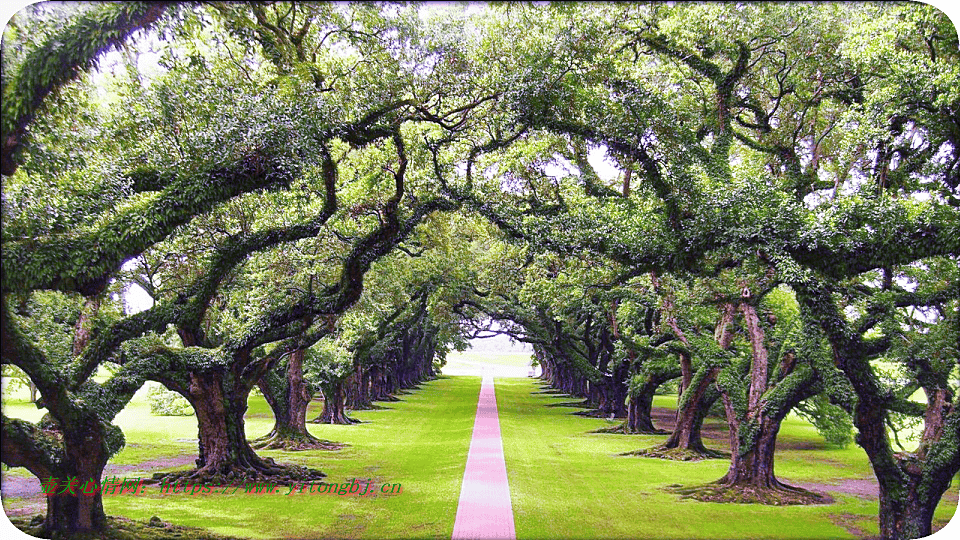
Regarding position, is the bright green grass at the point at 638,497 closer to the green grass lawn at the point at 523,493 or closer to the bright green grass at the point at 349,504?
the green grass lawn at the point at 523,493

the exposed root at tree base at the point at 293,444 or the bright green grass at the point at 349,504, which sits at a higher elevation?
the bright green grass at the point at 349,504

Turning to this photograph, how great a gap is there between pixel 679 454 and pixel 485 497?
8.62 meters

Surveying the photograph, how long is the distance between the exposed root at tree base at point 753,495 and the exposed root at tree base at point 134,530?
9125 mm

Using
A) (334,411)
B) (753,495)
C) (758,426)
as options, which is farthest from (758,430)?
(334,411)

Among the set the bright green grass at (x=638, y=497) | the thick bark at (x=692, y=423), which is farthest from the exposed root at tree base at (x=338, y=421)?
the thick bark at (x=692, y=423)

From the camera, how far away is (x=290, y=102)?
887 centimetres

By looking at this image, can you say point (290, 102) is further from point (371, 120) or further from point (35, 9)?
point (35, 9)

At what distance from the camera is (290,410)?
66.4ft

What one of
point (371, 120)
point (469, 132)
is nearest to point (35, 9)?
point (371, 120)

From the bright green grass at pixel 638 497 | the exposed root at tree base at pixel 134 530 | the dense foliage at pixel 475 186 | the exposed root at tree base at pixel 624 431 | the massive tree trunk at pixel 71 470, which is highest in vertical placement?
the dense foliage at pixel 475 186

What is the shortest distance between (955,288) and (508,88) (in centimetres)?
813

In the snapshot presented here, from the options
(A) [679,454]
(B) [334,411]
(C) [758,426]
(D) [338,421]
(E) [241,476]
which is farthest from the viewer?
(B) [334,411]

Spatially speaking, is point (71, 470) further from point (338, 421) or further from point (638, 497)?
point (338, 421)

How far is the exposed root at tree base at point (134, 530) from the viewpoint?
29.3ft
